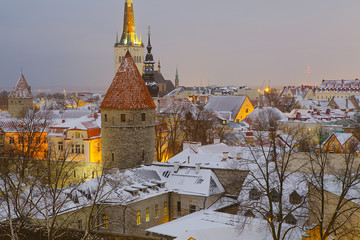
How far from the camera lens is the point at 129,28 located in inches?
3378

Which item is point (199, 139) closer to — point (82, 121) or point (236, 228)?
point (82, 121)

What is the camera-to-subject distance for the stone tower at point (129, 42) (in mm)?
83875

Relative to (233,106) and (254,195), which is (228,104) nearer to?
(233,106)

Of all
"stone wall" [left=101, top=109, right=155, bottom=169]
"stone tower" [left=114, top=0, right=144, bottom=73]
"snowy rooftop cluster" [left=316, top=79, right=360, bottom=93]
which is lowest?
"stone wall" [left=101, top=109, right=155, bottom=169]

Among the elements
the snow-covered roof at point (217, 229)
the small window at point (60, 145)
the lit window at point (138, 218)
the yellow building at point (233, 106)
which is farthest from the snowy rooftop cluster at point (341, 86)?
the snow-covered roof at point (217, 229)

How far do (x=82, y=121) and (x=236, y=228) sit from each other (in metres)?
29.0

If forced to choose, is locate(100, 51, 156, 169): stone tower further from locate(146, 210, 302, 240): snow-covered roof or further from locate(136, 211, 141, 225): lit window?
locate(146, 210, 302, 240): snow-covered roof

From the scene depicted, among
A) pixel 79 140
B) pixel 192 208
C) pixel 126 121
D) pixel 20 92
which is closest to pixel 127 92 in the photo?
pixel 126 121

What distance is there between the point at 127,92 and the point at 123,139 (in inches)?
143

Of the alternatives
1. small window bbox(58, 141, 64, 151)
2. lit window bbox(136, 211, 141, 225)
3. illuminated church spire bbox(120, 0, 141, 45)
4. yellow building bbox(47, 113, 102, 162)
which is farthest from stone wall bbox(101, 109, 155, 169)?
illuminated church spire bbox(120, 0, 141, 45)

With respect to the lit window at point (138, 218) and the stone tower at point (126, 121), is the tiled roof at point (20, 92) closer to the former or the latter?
the stone tower at point (126, 121)

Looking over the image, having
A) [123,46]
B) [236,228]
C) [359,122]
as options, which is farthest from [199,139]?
[123,46]

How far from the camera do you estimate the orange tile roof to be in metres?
32.9

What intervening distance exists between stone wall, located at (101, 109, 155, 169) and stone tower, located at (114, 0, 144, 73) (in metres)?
54.5
